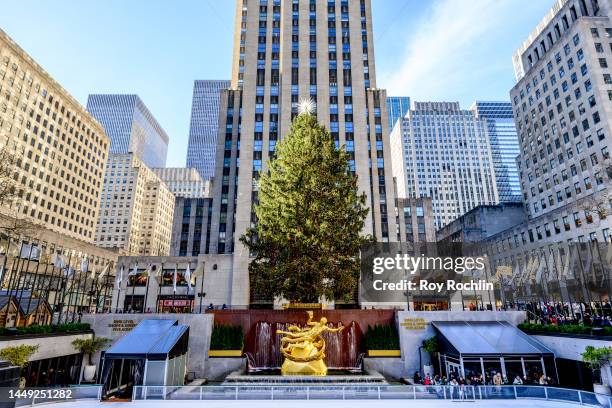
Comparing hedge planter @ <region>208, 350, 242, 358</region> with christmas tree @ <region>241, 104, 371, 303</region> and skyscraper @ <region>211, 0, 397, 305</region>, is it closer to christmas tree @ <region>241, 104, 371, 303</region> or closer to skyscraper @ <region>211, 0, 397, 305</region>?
christmas tree @ <region>241, 104, 371, 303</region>

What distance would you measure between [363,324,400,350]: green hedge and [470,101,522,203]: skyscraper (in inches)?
6697

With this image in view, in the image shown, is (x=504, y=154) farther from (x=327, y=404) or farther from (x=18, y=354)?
(x=18, y=354)

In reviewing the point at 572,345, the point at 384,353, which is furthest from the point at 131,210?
the point at 572,345

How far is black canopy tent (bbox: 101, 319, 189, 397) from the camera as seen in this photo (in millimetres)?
21972

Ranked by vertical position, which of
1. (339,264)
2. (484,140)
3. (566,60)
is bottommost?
(339,264)

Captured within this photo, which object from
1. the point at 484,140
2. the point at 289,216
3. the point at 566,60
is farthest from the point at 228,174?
the point at 484,140

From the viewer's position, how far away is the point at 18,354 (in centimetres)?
2066

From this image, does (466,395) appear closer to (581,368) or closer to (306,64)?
(581,368)

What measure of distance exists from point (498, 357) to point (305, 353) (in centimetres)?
1307

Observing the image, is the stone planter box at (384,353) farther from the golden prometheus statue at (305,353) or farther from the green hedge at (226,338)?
the green hedge at (226,338)

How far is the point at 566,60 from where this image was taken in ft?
258

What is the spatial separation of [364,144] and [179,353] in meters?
44.9

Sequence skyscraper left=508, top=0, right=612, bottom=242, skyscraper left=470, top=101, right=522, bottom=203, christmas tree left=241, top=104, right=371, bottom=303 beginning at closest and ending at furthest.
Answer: christmas tree left=241, top=104, right=371, bottom=303 < skyscraper left=508, top=0, right=612, bottom=242 < skyscraper left=470, top=101, right=522, bottom=203

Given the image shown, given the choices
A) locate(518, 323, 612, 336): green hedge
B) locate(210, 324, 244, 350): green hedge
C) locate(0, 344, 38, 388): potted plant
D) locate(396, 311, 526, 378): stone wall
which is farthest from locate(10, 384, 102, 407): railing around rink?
locate(518, 323, 612, 336): green hedge
